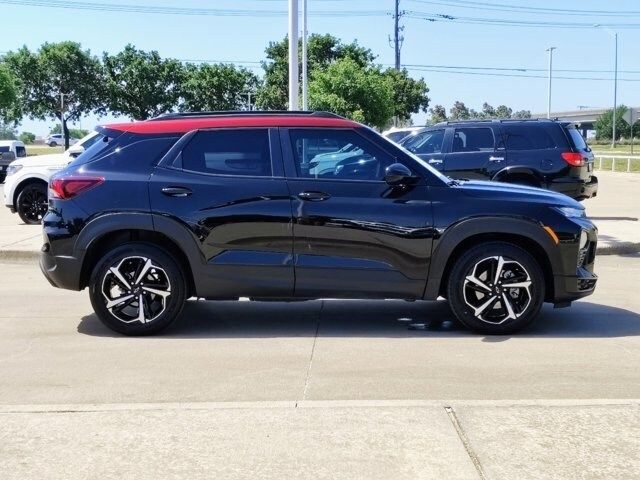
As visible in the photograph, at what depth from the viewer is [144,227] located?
6.21 meters

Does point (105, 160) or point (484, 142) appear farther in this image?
point (484, 142)

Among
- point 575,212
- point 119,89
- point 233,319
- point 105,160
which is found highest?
point 119,89

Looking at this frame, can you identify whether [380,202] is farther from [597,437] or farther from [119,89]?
[119,89]

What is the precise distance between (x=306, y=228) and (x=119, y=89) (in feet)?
208

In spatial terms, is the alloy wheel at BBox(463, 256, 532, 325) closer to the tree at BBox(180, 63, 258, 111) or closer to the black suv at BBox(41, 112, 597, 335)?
the black suv at BBox(41, 112, 597, 335)

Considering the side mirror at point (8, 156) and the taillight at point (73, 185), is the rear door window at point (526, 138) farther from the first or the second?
the side mirror at point (8, 156)

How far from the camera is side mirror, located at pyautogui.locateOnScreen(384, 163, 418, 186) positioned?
20.0 ft

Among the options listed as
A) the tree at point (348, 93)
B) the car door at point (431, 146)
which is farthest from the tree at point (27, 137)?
the car door at point (431, 146)

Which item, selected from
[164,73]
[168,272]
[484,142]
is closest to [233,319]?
[168,272]

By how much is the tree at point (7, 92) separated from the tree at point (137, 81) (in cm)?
783

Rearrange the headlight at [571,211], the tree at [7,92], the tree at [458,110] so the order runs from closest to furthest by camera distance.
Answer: the headlight at [571,211], the tree at [7,92], the tree at [458,110]

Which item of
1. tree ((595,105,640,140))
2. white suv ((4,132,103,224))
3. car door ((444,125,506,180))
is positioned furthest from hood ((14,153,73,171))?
tree ((595,105,640,140))

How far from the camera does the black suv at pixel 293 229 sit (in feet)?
20.3

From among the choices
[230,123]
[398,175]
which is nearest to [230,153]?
[230,123]
